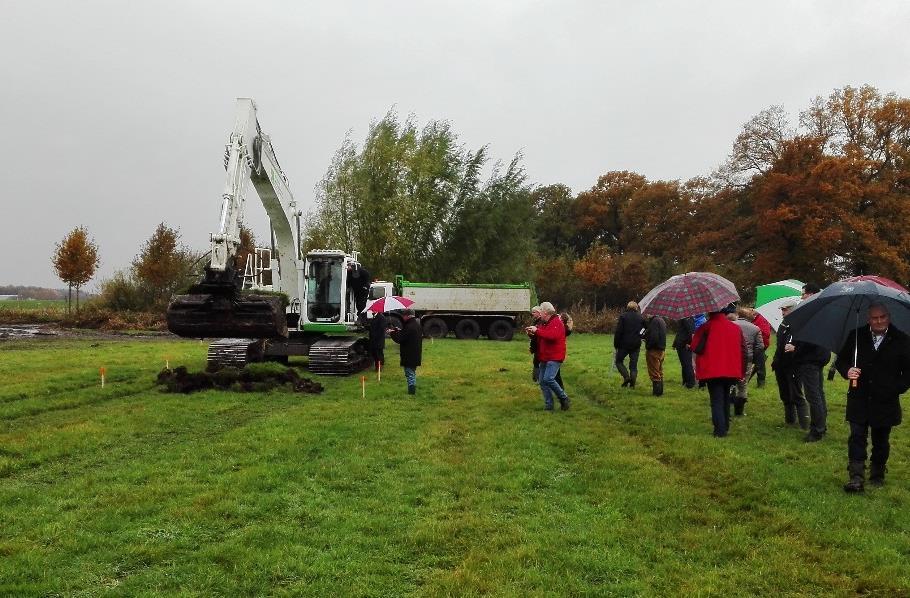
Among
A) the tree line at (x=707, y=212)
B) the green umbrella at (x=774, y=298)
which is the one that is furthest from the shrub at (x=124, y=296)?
the green umbrella at (x=774, y=298)

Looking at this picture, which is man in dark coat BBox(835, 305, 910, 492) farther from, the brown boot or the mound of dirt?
the mound of dirt

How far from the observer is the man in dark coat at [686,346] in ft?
47.4

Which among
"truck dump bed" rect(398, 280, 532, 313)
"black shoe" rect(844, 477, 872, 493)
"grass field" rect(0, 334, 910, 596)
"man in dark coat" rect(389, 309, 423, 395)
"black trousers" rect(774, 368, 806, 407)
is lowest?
"grass field" rect(0, 334, 910, 596)

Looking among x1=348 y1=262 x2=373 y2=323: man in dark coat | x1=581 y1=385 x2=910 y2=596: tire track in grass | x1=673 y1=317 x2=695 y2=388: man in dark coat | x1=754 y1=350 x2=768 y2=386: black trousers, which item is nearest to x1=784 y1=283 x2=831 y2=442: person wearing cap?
x1=581 y1=385 x2=910 y2=596: tire track in grass

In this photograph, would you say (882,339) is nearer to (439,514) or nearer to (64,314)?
(439,514)

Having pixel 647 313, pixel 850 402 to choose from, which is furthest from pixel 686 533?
pixel 647 313

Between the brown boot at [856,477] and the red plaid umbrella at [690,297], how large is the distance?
303cm

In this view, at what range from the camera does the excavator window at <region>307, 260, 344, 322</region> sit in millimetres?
17344

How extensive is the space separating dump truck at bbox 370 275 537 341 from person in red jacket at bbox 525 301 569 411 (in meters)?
20.7

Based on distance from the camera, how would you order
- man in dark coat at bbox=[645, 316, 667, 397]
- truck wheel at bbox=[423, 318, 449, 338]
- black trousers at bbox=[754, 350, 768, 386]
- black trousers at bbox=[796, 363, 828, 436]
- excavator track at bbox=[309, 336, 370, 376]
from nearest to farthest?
black trousers at bbox=[796, 363, 828, 436] → black trousers at bbox=[754, 350, 768, 386] → man in dark coat at bbox=[645, 316, 667, 397] → excavator track at bbox=[309, 336, 370, 376] → truck wheel at bbox=[423, 318, 449, 338]

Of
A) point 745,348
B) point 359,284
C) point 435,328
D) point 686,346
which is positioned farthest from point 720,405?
point 435,328

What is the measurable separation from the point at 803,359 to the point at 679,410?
8.83 feet

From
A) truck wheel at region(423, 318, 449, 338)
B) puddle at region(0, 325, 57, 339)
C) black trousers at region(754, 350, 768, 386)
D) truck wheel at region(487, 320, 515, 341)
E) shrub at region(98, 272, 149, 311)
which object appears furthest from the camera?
shrub at region(98, 272, 149, 311)

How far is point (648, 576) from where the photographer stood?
5016 mm
